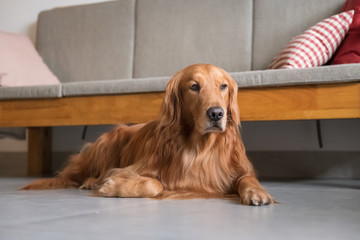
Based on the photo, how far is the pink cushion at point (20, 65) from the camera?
3.15m

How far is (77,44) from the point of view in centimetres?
369

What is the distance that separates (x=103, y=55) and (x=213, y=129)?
7.19 ft

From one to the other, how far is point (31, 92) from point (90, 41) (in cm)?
113

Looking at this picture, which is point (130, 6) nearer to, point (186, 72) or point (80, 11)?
point (80, 11)

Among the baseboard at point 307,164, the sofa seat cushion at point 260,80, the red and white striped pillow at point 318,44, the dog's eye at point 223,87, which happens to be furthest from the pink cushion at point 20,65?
the dog's eye at point 223,87

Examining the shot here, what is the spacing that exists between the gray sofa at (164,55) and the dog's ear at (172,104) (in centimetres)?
51

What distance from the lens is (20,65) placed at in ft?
10.9

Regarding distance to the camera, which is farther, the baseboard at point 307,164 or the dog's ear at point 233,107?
the baseboard at point 307,164

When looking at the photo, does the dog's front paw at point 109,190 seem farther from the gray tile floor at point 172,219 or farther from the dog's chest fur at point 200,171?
the dog's chest fur at point 200,171

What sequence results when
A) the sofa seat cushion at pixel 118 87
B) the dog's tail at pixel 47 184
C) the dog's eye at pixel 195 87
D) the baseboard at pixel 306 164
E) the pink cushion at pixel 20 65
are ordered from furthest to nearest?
the pink cushion at pixel 20 65 → the baseboard at pixel 306 164 → the sofa seat cushion at pixel 118 87 → the dog's tail at pixel 47 184 → the dog's eye at pixel 195 87

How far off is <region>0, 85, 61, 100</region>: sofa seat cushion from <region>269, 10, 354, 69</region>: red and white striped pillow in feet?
4.19

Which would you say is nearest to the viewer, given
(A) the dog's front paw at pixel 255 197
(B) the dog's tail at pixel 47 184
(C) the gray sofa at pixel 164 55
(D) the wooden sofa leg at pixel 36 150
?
(A) the dog's front paw at pixel 255 197

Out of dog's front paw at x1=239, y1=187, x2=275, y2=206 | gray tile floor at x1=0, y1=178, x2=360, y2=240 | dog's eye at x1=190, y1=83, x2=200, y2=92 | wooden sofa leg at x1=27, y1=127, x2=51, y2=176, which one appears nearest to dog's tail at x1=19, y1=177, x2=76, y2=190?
gray tile floor at x1=0, y1=178, x2=360, y2=240

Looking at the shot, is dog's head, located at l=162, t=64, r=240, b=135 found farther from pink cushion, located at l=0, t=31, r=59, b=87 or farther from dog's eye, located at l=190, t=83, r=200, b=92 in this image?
pink cushion, located at l=0, t=31, r=59, b=87
